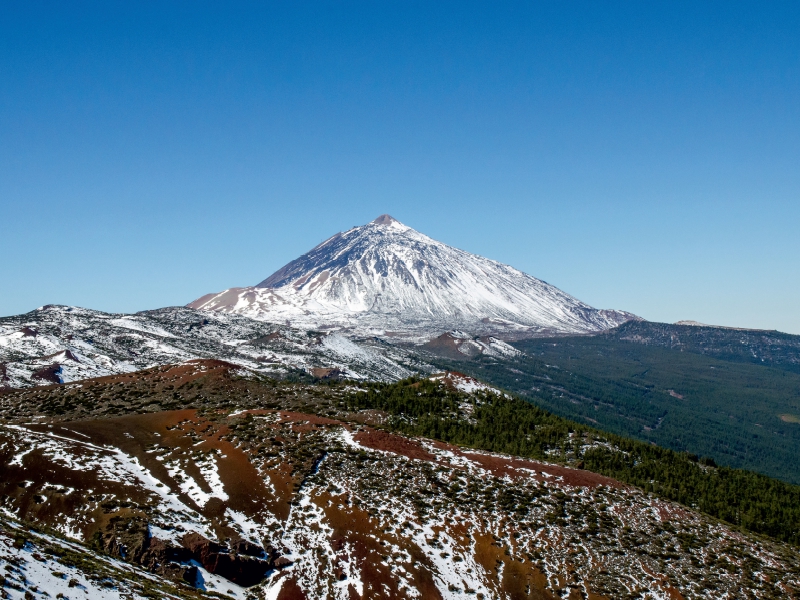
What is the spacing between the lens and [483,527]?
2085 inches

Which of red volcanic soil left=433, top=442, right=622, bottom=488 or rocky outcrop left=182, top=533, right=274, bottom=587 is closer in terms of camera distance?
rocky outcrop left=182, top=533, right=274, bottom=587

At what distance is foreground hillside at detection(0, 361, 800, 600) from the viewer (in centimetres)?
4388

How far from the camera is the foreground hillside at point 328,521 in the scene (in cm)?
4388

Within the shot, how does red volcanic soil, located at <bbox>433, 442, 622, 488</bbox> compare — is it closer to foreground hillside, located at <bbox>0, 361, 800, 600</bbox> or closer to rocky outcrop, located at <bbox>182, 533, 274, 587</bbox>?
foreground hillside, located at <bbox>0, 361, 800, 600</bbox>

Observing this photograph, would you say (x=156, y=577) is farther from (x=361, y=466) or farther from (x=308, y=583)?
(x=361, y=466)

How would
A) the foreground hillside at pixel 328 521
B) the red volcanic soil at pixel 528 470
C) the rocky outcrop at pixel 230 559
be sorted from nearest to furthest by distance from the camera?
the foreground hillside at pixel 328 521
the rocky outcrop at pixel 230 559
the red volcanic soil at pixel 528 470

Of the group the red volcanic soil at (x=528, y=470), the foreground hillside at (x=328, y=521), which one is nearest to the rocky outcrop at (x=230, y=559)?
the foreground hillside at (x=328, y=521)

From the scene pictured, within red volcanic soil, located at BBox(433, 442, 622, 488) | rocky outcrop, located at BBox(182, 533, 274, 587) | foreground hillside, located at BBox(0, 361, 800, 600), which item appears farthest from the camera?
red volcanic soil, located at BBox(433, 442, 622, 488)

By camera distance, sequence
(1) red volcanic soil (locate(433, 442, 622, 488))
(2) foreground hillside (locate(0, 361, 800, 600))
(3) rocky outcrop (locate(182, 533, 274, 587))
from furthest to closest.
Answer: (1) red volcanic soil (locate(433, 442, 622, 488))
(3) rocky outcrop (locate(182, 533, 274, 587))
(2) foreground hillside (locate(0, 361, 800, 600))

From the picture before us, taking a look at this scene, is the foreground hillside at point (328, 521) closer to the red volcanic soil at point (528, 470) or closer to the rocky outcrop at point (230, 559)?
the rocky outcrop at point (230, 559)

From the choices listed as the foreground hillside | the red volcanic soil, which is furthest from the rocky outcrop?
the red volcanic soil

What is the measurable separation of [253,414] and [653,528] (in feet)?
136

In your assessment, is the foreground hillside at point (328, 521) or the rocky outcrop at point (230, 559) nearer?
the foreground hillside at point (328, 521)

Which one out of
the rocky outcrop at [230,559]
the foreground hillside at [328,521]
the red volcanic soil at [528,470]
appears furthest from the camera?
the red volcanic soil at [528,470]
